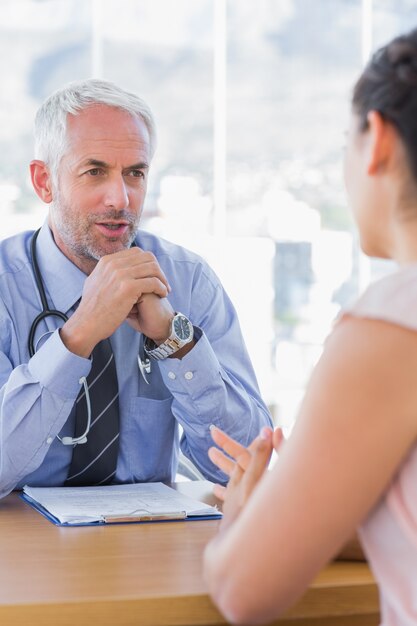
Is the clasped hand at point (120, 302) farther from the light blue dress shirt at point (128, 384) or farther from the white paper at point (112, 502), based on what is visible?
the white paper at point (112, 502)

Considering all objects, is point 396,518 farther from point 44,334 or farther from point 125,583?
point 44,334

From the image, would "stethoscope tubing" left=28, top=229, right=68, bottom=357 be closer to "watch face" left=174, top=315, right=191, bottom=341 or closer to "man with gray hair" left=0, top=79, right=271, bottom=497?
"man with gray hair" left=0, top=79, right=271, bottom=497

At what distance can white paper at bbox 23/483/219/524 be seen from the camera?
59.3 inches

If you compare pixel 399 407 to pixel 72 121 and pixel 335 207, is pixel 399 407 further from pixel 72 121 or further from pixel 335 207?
pixel 335 207

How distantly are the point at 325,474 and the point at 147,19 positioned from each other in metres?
4.81

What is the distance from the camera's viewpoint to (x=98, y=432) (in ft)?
6.01

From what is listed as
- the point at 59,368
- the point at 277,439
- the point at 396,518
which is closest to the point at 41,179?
the point at 59,368

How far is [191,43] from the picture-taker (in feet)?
17.8

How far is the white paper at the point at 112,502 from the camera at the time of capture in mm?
1506

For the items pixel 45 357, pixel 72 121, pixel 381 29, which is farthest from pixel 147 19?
pixel 45 357

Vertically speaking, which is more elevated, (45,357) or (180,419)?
(45,357)

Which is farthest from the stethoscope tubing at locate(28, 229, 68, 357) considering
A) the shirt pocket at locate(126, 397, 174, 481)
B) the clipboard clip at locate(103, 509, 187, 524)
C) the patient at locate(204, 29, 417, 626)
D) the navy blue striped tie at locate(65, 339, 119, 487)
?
the patient at locate(204, 29, 417, 626)

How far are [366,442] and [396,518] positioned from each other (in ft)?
0.32

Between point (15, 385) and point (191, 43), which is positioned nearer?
point (15, 385)
